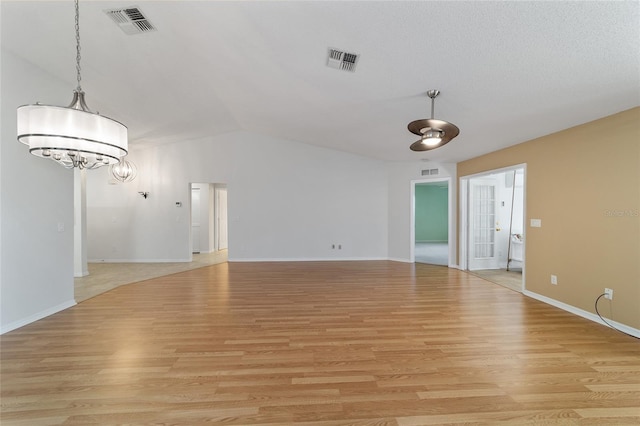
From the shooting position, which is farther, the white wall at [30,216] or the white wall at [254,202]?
the white wall at [254,202]

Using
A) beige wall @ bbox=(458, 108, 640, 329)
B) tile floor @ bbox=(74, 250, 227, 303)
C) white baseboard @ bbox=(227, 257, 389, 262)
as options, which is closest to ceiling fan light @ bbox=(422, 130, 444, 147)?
beige wall @ bbox=(458, 108, 640, 329)

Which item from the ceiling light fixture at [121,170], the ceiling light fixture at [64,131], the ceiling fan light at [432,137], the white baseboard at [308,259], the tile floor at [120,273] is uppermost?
the ceiling light fixture at [121,170]

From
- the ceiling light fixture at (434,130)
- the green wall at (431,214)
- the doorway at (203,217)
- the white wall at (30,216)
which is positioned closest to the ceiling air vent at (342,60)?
the ceiling light fixture at (434,130)

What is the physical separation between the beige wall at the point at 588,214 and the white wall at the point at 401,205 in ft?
8.40

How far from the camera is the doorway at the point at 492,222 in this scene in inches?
225

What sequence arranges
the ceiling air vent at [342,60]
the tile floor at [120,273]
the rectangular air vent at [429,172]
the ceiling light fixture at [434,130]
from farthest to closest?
the rectangular air vent at [429,172]
the tile floor at [120,273]
the ceiling air vent at [342,60]
the ceiling light fixture at [434,130]

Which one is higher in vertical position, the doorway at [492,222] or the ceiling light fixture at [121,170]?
the ceiling light fixture at [121,170]

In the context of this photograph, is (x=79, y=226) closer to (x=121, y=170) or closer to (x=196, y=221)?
(x=121, y=170)

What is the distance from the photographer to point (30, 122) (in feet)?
5.72

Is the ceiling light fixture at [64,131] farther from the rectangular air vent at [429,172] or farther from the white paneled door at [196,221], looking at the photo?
the white paneled door at [196,221]

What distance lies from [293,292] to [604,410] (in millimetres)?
3441

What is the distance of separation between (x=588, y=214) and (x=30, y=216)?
23.1ft

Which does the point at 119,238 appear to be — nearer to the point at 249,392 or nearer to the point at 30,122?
the point at 30,122

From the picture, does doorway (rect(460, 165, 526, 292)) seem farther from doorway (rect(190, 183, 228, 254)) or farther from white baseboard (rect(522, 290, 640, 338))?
doorway (rect(190, 183, 228, 254))
